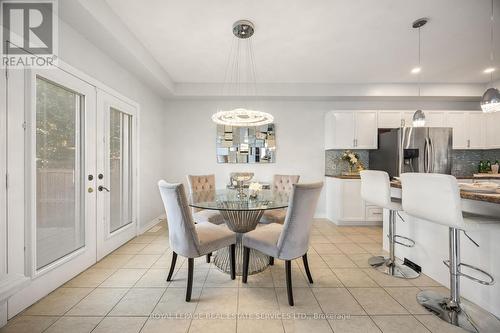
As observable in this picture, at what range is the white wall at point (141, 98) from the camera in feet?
6.77

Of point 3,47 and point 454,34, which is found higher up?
→ point 454,34

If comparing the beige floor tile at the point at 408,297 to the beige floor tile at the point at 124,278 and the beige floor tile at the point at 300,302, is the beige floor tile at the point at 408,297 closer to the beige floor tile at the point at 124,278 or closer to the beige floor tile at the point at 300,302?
the beige floor tile at the point at 300,302

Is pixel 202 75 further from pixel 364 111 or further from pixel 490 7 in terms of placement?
pixel 490 7

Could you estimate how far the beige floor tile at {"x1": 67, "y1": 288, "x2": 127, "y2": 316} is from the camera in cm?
163

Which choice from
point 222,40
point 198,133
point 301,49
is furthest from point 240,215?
point 198,133

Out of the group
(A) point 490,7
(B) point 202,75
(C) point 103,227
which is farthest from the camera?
(B) point 202,75

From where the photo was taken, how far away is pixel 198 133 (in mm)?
4395

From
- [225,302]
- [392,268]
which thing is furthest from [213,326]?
[392,268]

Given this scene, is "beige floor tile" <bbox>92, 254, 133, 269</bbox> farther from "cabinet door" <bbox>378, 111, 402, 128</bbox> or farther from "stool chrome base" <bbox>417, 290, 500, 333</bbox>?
"cabinet door" <bbox>378, 111, 402, 128</bbox>

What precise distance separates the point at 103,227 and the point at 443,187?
3.42 m

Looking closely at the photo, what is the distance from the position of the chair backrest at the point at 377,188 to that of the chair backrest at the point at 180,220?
189 centimetres

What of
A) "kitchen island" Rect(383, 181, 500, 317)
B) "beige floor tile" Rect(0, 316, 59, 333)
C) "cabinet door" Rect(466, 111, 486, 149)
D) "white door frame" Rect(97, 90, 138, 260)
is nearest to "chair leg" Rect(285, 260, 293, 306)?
"kitchen island" Rect(383, 181, 500, 317)

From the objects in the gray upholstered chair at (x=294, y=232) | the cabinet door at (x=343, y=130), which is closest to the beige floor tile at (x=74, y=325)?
the gray upholstered chair at (x=294, y=232)

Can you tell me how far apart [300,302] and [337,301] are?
33 centimetres
